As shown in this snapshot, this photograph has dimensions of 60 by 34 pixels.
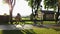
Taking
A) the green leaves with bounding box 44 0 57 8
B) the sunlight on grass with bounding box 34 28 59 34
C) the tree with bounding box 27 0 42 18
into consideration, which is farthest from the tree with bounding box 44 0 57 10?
the sunlight on grass with bounding box 34 28 59 34

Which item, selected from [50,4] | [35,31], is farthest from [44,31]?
[50,4]

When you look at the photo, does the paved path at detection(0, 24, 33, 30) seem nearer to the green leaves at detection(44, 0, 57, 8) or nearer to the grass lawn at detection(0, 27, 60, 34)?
the grass lawn at detection(0, 27, 60, 34)

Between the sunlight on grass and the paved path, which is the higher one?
the paved path

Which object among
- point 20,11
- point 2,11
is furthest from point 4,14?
point 20,11

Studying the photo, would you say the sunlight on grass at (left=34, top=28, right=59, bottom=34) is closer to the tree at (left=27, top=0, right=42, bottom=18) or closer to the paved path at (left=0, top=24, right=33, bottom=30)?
the paved path at (left=0, top=24, right=33, bottom=30)

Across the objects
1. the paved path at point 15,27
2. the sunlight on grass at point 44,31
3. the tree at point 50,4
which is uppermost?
the tree at point 50,4

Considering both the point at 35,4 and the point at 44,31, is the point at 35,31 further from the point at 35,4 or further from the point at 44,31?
the point at 35,4

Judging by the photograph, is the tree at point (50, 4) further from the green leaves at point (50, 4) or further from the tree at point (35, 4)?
the tree at point (35, 4)

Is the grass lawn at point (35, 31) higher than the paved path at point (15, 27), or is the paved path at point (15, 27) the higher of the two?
the paved path at point (15, 27)

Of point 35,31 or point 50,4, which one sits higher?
point 50,4

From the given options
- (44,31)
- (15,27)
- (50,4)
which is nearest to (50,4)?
(50,4)

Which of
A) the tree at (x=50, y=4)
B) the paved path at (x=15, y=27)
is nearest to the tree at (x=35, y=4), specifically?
the tree at (x=50, y=4)

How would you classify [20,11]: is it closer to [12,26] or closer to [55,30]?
[12,26]

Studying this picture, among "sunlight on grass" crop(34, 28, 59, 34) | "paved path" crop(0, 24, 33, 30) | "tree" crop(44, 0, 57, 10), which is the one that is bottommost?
"sunlight on grass" crop(34, 28, 59, 34)
